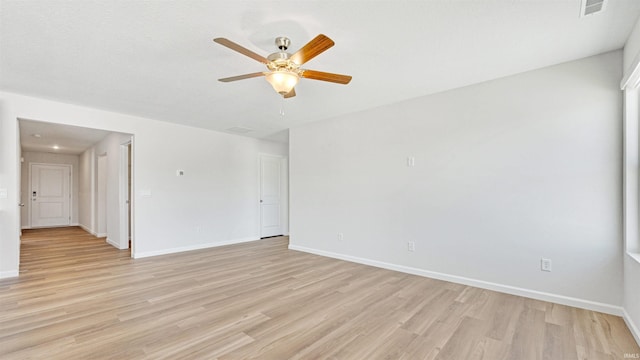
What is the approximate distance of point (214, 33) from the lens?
7.48ft

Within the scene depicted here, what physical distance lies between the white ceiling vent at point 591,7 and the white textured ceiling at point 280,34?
0.15 ft

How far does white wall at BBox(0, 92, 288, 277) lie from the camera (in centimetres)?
378

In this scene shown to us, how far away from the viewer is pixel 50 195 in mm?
8859

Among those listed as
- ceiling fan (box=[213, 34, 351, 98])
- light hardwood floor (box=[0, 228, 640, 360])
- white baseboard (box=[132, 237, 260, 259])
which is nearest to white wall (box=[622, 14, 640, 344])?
light hardwood floor (box=[0, 228, 640, 360])

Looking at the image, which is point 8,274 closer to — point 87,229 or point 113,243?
point 113,243

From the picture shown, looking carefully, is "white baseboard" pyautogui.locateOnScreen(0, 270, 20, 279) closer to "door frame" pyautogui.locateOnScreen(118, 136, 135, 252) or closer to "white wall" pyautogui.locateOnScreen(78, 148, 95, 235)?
"door frame" pyautogui.locateOnScreen(118, 136, 135, 252)

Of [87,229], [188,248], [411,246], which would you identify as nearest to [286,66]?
[411,246]

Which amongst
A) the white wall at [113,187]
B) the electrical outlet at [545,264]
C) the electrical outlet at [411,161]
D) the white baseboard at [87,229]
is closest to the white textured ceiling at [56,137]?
the white wall at [113,187]

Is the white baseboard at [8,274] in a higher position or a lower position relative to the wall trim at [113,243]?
higher

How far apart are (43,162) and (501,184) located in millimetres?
12199

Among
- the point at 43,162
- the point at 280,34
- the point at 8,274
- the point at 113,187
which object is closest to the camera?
the point at 280,34

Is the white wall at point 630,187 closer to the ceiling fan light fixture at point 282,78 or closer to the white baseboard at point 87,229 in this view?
the ceiling fan light fixture at point 282,78

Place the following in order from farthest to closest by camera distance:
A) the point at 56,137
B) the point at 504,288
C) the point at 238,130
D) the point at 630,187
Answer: the point at 56,137 → the point at 238,130 → the point at 504,288 → the point at 630,187

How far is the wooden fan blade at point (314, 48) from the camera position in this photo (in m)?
1.89
